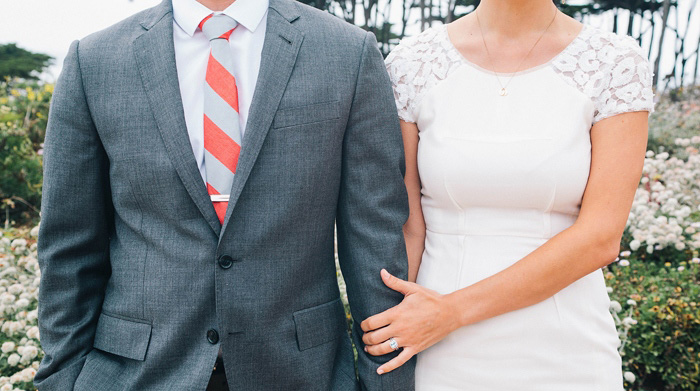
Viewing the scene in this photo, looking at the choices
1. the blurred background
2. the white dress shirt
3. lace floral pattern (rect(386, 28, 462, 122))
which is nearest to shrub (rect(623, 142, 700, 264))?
the blurred background

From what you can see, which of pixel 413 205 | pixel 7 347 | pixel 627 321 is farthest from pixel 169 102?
pixel 627 321

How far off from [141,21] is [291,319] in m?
0.88

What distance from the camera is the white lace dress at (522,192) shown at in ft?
5.47

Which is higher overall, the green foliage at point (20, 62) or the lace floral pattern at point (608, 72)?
the lace floral pattern at point (608, 72)

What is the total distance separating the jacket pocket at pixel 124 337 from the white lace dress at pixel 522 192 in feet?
2.61

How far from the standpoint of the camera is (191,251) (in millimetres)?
1511

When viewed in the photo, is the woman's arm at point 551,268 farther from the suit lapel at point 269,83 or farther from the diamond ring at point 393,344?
the suit lapel at point 269,83

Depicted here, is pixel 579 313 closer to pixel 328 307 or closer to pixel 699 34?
pixel 328 307

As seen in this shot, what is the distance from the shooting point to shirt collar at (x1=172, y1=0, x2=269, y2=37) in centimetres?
154

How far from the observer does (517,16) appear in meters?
1.79

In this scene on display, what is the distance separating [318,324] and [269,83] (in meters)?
0.65

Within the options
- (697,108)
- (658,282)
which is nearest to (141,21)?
(658,282)

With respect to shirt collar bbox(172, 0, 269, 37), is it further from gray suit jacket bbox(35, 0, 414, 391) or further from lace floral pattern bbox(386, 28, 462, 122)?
lace floral pattern bbox(386, 28, 462, 122)

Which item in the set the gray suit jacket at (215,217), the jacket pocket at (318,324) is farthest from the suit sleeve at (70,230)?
the jacket pocket at (318,324)
